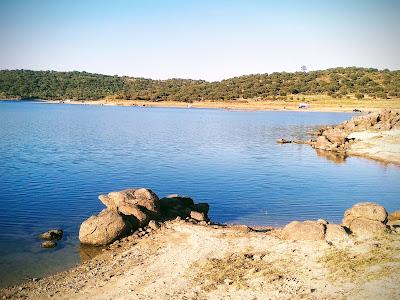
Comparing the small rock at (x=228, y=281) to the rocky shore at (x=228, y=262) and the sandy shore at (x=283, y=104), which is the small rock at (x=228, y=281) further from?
the sandy shore at (x=283, y=104)

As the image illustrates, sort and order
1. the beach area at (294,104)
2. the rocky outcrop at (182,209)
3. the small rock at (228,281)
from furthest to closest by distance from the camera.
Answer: the beach area at (294,104), the rocky outcrop at (182,209), the small rock at (228,281)

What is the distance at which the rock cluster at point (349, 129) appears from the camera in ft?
172

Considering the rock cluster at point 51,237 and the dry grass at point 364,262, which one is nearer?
the dry grass at point 364,262

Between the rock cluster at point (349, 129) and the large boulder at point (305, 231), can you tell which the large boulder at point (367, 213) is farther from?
the rock cluster at point (349, 129)

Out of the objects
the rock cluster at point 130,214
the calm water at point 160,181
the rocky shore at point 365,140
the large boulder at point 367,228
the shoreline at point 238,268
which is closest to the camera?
the shoreline at point 238,268

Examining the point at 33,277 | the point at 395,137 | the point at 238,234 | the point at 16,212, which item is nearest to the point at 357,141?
the point at 395,137

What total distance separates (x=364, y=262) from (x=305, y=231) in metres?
3.15

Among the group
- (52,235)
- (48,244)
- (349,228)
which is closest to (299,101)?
(349,228)

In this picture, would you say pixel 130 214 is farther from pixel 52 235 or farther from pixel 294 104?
pixel 294 104

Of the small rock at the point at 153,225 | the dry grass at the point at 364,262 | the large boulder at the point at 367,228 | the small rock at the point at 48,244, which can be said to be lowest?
the small rock at the point at 48,244

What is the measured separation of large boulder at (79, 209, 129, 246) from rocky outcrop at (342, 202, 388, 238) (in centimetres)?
1022

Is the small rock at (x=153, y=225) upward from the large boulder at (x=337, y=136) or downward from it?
downward

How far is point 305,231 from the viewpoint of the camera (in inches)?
674

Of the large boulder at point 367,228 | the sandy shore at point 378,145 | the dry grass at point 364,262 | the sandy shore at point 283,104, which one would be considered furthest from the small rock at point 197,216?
the sandy shore at point 283,104
